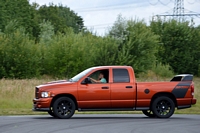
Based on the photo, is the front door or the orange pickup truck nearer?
the orange pickup truck

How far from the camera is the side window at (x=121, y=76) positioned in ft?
63.1

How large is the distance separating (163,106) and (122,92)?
168 cm

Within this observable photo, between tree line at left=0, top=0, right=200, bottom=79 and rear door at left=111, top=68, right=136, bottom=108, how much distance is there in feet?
147

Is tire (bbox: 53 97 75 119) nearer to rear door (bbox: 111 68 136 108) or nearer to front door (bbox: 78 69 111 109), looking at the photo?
front door (bbox: 78 69 111 109)

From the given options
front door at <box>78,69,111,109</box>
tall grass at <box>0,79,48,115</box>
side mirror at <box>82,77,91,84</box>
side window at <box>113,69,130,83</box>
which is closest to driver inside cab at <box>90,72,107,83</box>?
front door at <box>78,69,111,109</box>

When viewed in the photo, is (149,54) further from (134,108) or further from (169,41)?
(134,108)


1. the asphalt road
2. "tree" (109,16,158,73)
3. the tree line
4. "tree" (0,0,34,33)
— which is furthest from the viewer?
"tree" (0,0,34,33)

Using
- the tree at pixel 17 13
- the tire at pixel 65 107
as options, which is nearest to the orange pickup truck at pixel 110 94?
the tire at pixel 65 107

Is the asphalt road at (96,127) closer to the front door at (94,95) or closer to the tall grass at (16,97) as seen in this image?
the front door at (94,95)

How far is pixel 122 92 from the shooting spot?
1898cm

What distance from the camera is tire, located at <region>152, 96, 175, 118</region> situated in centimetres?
1934

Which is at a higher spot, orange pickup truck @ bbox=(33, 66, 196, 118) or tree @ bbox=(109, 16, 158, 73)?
tree @ bbox=(109, 16, 158, 73)

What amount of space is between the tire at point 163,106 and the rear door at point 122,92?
2.86ft

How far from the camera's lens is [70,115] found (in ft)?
61.0
